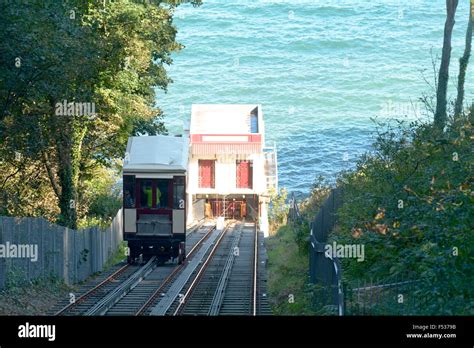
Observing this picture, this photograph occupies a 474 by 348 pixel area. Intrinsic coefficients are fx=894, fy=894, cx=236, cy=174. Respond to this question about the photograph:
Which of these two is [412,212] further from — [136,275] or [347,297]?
[136,275]

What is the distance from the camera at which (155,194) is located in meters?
26.8

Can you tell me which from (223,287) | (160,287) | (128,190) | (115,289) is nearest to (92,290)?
(115,289)

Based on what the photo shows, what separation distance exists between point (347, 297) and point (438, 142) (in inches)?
232

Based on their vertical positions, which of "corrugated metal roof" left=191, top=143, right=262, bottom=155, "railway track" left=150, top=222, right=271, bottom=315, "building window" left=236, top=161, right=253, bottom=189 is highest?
A: "corrugated metal roof" left=191, top=143, right=262, bottom=155

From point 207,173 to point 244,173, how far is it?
2279 mm

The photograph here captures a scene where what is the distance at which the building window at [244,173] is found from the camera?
52531mm

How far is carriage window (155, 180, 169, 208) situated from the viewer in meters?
26.6

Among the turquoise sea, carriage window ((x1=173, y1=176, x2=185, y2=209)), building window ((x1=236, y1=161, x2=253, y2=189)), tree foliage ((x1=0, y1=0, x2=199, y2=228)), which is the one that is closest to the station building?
building window ((x1=236, y1=161, x2=253, y2=189))

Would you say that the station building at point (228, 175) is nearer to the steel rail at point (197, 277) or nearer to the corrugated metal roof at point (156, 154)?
the steel rail at point (197, 277)

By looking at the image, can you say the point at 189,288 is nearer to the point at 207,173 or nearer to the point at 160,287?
the point at 160,287

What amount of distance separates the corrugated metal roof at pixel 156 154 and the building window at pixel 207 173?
1003 inches

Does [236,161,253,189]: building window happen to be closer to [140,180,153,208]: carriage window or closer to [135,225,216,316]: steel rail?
[135,225,216,316]: steel rail

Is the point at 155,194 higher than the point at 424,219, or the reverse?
the point at 155,194
